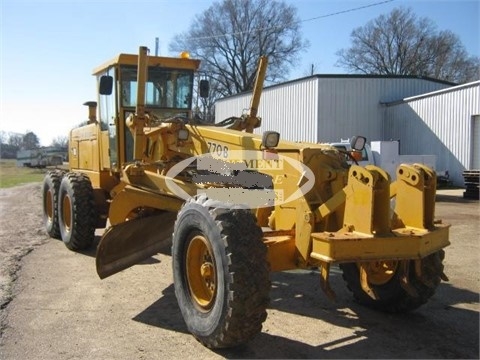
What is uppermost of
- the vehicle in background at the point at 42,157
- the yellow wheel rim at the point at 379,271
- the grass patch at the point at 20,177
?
the vehicle in background at the point at 42,157

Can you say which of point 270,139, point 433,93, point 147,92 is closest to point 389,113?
point 433,93

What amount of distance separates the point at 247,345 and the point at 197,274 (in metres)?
0.80

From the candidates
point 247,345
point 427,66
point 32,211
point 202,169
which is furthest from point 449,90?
point 427,66

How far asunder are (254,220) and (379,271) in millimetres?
1801

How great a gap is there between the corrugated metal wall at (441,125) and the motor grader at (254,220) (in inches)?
645

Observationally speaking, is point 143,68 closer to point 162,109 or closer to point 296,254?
point 162,109

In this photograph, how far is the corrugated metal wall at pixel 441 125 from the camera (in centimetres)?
2086

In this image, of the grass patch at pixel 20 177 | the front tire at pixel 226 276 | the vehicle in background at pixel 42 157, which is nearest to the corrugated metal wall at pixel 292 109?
the grass patch at pixel 20 177

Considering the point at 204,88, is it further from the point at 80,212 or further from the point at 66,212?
the point at 66,212

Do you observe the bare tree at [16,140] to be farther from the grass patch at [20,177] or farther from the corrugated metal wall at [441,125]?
the corrugated metal wall at [441,125]

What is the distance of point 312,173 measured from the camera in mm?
4770

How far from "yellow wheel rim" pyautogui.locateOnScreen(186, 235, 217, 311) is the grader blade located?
1725 mm

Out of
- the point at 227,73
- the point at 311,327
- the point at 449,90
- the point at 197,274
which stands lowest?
the point at 311,327

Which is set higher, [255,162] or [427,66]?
[427,66]
